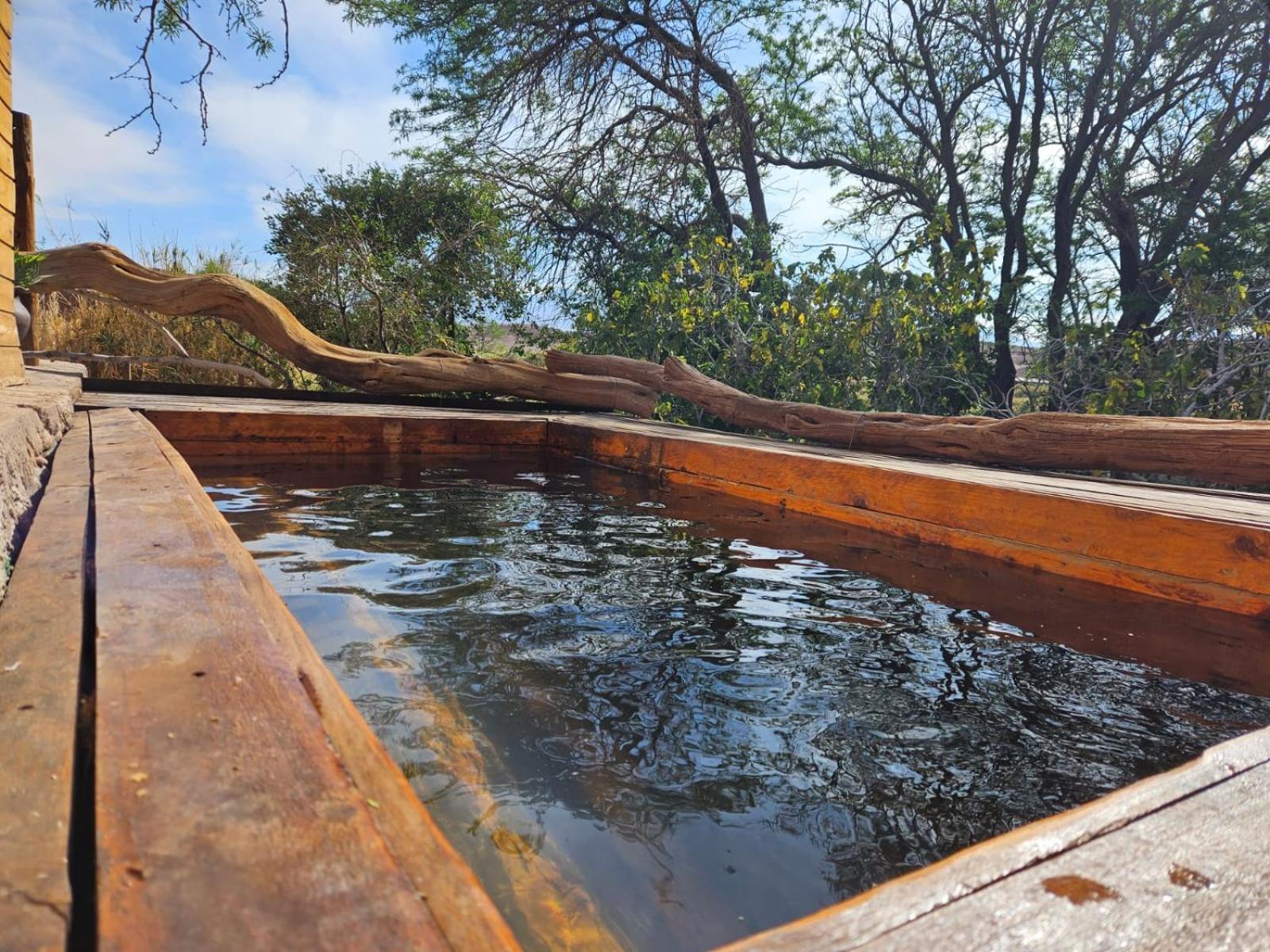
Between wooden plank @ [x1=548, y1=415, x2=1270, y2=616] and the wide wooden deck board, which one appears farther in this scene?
the wide wooden deck board

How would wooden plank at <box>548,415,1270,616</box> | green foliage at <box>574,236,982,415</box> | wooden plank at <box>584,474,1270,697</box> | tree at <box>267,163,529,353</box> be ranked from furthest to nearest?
1. tree at <box>267,163,529,353</box>
2. green foliage at <box>574,236,982,415</box>
3. wooden plank at <box>548,415,1270,616</box>
4. wooden plank at <box>584,474,1270,697</box>

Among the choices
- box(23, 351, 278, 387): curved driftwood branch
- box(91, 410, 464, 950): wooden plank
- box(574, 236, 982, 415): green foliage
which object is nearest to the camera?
box(91, 410, 464, 950): wooden plank

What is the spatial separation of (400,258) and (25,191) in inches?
184

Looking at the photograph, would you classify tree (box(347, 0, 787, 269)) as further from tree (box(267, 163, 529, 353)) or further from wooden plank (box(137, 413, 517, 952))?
wooden plank (box(137, 413, 517, 952))

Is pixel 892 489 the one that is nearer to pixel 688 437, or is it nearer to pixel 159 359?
pixel 688 437

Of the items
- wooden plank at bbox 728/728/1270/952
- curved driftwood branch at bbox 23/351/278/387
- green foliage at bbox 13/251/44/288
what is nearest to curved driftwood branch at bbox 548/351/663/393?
curved driftwood branch at bbox 23/351/278/387

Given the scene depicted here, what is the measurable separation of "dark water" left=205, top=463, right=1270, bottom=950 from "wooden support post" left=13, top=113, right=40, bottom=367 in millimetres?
4460

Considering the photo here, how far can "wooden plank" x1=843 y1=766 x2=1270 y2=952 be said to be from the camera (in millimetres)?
512

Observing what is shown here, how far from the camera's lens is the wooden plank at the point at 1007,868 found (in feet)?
1.66

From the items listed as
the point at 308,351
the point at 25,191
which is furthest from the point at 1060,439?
the point at 25,191

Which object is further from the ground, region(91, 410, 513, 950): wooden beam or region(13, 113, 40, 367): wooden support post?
region(13, 113, 40, 367): wooden support post

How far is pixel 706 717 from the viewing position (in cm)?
154

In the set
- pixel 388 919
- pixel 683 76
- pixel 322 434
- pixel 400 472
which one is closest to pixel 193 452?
pixel 322 434

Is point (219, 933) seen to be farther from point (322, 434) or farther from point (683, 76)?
point (683, 76)
